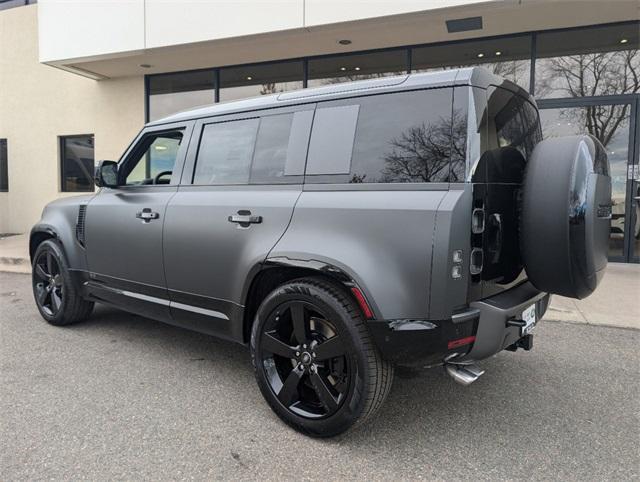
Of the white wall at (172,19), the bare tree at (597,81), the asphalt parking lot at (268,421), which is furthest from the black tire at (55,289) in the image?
the bare tree at (597,81)

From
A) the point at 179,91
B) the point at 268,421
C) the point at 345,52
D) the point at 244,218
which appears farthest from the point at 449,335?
the point at 179,91

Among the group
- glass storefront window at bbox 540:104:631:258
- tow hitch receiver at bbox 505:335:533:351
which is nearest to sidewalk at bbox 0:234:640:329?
glass storefront window at bbox 540:104:631:258

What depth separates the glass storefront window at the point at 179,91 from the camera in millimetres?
9977

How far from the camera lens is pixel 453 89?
7.95ft

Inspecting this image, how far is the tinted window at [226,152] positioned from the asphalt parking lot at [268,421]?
1451 mm

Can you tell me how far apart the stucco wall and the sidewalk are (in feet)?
29.4

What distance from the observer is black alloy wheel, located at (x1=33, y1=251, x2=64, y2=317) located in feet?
15.4

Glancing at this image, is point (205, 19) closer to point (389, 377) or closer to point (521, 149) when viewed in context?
point (521, 149)

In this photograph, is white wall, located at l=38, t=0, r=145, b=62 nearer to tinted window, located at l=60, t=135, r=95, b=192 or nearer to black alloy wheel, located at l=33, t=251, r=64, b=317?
tinted window, located at l=60, t=135, r=95, b=192

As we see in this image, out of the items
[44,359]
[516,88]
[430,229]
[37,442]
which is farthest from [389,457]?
[44,359]

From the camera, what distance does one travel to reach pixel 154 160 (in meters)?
3.93

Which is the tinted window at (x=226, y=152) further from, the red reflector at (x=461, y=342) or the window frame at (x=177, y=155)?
the red reflector at (x=461, y=342)

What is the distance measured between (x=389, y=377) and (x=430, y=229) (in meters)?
0.84

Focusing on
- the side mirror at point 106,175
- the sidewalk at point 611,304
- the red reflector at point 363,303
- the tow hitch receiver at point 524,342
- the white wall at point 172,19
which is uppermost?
the white wall at point 172,19
